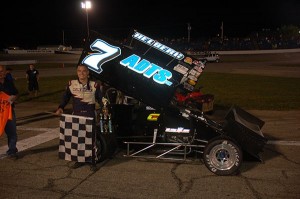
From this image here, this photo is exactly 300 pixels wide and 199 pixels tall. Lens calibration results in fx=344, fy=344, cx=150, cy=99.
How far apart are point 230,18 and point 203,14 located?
885 centimetres

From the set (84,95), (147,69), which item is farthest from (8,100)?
(147,69)

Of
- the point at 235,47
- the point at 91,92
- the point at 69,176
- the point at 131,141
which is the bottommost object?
the point at 69,176

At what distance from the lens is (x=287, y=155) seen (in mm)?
6414

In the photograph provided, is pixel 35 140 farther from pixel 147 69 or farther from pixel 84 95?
pixel 147 69

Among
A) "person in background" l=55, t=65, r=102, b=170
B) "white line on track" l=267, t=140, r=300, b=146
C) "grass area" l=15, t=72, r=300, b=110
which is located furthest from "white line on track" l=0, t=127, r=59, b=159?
"grass area" l=15, t=72, r=300, b=110

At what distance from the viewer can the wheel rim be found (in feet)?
17.4

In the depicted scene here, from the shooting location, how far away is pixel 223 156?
538 cm

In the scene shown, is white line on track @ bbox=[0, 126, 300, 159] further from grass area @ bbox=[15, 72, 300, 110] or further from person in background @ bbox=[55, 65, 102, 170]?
grass area @ bbox=[15, 72, 300, 110]

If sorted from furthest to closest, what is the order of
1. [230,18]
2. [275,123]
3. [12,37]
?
1. [230,18]
2. [12,37]
3. [275,123]

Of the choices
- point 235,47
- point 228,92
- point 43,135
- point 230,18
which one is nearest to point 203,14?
point 230,18

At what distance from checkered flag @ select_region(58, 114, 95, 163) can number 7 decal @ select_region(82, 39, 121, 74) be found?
91 centimetres

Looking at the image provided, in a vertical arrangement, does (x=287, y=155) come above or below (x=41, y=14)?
below

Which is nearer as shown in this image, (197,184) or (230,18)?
(197,184)

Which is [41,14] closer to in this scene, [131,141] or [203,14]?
[203,14]
